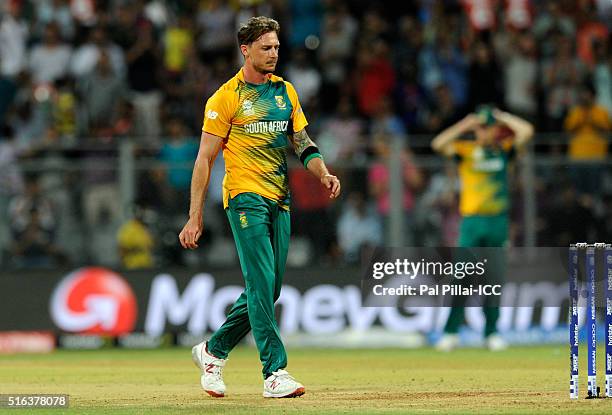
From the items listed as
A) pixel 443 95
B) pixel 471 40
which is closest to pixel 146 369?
pixel 443 95

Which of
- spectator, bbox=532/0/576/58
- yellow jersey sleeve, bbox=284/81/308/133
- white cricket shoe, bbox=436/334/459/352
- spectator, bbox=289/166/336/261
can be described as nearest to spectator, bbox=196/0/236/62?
spectator, bbox=289/166/336/261

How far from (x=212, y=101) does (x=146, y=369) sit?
4743 millimetres

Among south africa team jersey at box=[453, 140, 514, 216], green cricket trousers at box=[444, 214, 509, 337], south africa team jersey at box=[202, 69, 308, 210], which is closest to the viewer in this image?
south africa team jersey at box=[202, 69, 308, 210]

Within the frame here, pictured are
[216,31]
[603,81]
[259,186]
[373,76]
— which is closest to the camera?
[259,186]

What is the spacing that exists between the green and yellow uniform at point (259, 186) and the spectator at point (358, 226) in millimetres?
7725

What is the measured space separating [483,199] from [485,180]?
237mm

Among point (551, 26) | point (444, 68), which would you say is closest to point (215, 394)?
point (444, 68)

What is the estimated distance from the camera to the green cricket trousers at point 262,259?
10.1m

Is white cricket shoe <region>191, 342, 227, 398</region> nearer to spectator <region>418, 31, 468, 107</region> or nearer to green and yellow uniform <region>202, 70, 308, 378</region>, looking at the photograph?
green and yellow uniform <region>202, 70, 308, 378</region>

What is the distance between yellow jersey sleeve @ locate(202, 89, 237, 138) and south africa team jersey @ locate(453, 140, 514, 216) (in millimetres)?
6900

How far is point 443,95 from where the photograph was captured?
2025 cm

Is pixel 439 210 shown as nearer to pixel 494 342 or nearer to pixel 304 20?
pixel 494 342

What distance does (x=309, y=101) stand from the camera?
20625 mm

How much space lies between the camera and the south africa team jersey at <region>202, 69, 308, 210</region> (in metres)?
10.2
